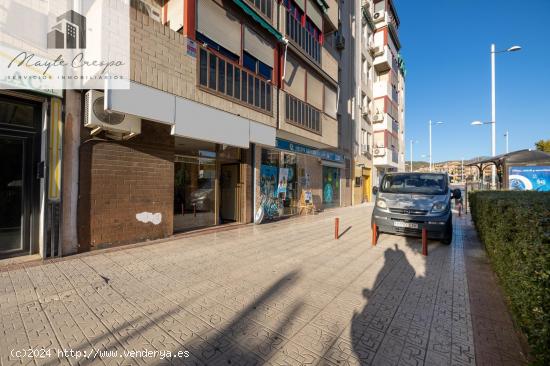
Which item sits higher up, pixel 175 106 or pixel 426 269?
pixel 175 106

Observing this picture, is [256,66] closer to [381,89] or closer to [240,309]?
[240,309]

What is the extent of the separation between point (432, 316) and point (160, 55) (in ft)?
24.2

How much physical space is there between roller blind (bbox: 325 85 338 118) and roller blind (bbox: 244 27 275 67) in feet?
15.3

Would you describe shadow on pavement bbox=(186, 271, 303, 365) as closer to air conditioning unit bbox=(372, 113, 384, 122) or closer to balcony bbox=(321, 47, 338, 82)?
balcony bbox=(321, 47, 338, 82)

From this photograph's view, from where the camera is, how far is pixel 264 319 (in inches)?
120

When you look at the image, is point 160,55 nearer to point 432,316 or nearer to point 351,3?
point 432,316

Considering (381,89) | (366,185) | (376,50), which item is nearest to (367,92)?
(381,89)

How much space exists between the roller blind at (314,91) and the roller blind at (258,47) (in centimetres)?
285

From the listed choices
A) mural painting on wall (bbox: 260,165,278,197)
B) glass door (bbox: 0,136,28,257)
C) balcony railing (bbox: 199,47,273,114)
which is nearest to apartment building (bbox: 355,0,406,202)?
mural painting on wall (bbox: 260,165,278,197)

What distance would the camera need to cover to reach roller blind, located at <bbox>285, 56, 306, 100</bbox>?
11.0 m

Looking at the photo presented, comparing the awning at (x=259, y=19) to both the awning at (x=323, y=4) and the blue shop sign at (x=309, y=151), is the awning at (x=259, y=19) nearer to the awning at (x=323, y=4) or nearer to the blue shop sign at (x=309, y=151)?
the blue shop sign at (x=309, y=151)

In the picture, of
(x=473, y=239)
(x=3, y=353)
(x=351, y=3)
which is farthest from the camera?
(x=351, y=3)

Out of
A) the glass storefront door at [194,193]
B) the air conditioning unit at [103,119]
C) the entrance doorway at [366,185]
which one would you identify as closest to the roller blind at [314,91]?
the glass storefront door at [194,193]

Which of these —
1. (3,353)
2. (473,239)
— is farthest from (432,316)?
(473,239)
